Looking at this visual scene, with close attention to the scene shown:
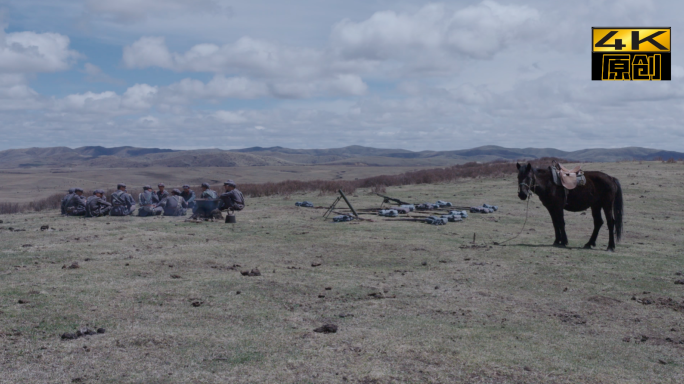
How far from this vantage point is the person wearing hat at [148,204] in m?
21.5

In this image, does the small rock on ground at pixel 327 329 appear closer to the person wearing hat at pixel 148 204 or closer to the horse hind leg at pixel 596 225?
the horse hind leg at pixel 596 225

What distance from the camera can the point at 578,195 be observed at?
15.4 meters

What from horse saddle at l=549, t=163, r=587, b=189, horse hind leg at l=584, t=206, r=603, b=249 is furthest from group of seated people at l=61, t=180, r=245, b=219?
horse hind leg at l=584, t=206, r=603, b=249

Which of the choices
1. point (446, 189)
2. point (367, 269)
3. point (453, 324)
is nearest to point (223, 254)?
point (367, 269)

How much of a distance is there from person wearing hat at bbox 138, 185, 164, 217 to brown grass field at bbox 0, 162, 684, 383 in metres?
4.06

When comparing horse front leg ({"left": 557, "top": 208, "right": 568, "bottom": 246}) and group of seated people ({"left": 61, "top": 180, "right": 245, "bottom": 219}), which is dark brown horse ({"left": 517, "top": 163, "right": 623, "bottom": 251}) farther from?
group of seated people ({"left": 61, "top": 180, "right": 245, "bottom": 219})

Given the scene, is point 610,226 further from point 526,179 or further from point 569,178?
point 526,179

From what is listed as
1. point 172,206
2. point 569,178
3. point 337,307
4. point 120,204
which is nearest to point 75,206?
point 120,204

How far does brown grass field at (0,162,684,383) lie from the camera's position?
6262 millimetres

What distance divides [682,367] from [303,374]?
4.42 metres

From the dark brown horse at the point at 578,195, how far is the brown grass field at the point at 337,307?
29.0 inches

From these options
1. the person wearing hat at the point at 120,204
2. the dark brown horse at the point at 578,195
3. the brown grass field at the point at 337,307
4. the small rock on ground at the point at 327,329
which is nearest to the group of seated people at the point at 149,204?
the person wearing hat at the point at 120,204

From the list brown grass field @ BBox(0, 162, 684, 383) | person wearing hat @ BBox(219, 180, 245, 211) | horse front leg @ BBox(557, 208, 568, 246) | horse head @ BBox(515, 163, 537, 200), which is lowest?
brown grass field @ BBox(0, 162, 684, 383)

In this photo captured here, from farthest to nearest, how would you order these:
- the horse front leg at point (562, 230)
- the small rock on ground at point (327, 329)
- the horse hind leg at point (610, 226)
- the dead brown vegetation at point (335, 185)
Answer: the dead brown vegetation at point (335, 185) < the horse front leg at point (562, 230) < the horse hind leg at point (610, 226) < the small rock on ground at point (327, 329)
